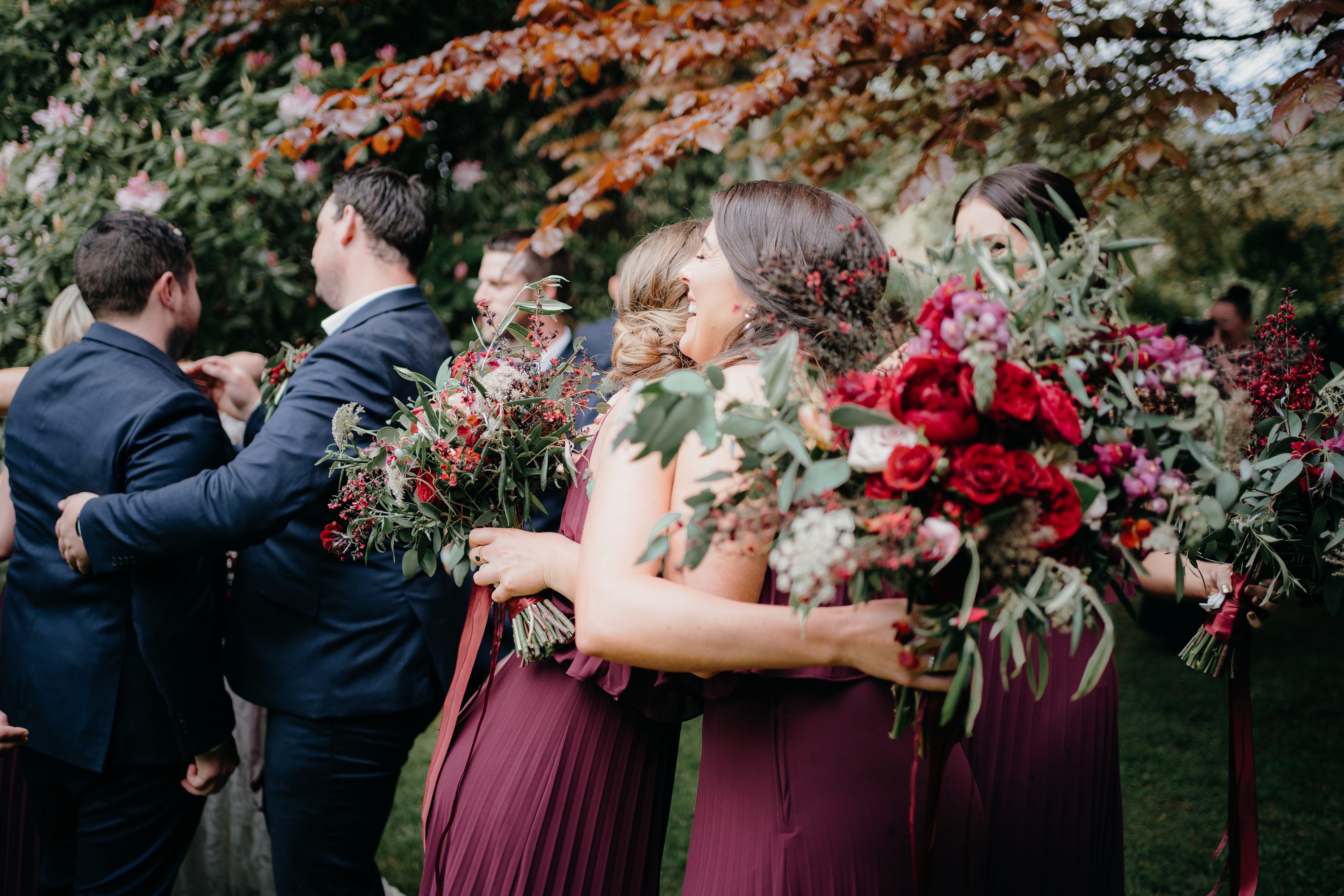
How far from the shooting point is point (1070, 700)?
2111 mm

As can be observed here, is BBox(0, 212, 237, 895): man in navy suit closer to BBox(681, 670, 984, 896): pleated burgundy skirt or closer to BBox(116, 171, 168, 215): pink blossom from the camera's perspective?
BBox(116, 171, 168, 215): pink blossom

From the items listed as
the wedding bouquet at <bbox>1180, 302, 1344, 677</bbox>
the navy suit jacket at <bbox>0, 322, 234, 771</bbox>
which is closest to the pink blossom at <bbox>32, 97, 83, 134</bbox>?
the navy suit jacket at <bbox>0, 322, 234, 771</bbox>

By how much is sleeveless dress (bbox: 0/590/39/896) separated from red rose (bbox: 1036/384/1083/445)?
3.22 metres

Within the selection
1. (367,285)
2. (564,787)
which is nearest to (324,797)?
(564,787)

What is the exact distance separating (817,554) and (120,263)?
2533mm

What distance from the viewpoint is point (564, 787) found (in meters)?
1.90

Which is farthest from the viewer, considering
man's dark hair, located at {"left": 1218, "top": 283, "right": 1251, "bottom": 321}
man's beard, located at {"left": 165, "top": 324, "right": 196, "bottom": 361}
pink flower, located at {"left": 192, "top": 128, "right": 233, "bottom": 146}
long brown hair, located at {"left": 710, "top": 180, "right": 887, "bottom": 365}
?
man's dark hair, located at {"left": 1218, "top": 283, "right": 1251, "bottom": 321}

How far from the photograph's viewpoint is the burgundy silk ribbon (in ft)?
6.86

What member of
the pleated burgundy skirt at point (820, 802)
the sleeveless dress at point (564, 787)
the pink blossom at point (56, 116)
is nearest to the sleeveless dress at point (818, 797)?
the pleated burgundy skirt at point (820, 802)

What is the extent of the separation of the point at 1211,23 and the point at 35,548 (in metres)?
4.87

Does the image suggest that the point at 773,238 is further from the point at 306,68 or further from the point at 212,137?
the point at 306,68

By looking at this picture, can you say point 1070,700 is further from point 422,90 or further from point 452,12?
point 452,12

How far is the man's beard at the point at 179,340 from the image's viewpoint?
2.85 m

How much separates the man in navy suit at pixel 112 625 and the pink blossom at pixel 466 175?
8.67 feet
